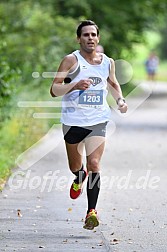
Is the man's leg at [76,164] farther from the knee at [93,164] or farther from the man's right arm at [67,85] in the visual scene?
the man's right arm at [67,85]

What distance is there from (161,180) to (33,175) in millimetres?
1817

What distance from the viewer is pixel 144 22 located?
136 feet

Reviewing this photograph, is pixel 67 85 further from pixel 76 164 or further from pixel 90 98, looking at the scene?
pixel 76 164

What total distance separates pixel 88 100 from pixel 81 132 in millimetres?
358

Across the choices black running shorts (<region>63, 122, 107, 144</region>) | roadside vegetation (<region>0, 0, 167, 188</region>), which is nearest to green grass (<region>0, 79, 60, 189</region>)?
roadside vegetation (<region>0, 0, 167, 188</region>)

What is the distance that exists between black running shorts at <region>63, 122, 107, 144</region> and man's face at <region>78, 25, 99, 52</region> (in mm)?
763

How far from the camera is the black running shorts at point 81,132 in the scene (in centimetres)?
927

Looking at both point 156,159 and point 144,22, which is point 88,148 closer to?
point 156,159

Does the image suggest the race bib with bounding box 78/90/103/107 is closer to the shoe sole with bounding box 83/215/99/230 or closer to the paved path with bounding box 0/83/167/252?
the shoe sole with bounding box 83/215/99/230

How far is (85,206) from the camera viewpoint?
10867 mm

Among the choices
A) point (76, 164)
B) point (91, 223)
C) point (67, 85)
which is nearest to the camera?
point (91, 223)

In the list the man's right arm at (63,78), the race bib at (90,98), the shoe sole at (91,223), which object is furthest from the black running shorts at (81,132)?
the shoe sole at (91,223)

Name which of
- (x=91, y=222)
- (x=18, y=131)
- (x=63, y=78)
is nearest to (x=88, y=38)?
(x=63, y=78)

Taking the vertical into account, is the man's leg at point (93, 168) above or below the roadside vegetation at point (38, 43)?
above
